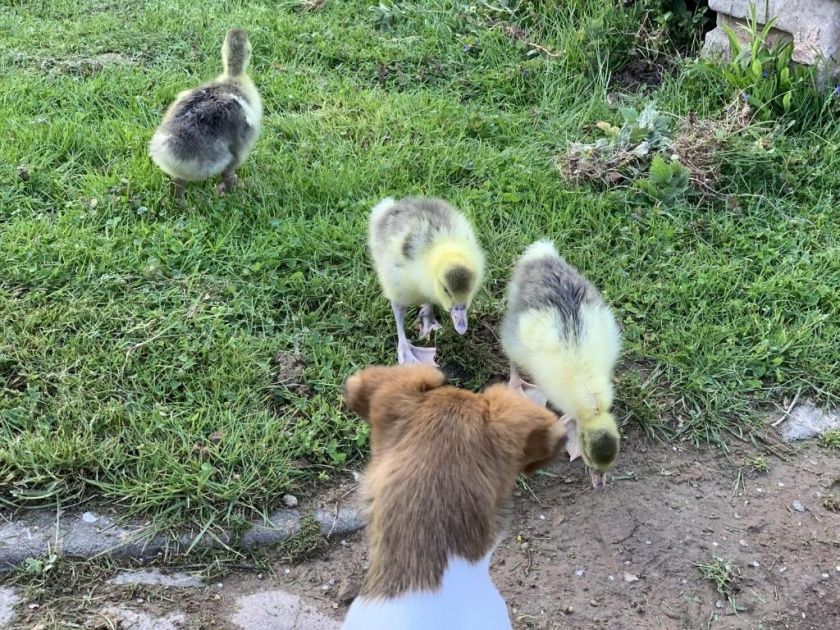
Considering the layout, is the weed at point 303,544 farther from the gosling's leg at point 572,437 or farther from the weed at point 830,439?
the weed at point 830,439

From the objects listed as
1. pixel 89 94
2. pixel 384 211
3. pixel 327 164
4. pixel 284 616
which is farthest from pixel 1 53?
pixel 284 616

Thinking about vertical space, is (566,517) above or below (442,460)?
below

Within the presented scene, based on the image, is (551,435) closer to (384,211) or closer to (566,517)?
(566,517)

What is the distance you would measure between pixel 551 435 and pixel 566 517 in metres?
1.29

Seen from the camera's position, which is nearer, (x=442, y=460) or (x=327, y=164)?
(x=442, y=460)

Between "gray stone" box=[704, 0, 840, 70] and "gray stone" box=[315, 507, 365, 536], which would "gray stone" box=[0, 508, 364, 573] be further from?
"gray stone" box=[704, 0, 840, 70]

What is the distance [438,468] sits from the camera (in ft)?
6.91

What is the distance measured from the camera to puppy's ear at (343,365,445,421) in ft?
7.54

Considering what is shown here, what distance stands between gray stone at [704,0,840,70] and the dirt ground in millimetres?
2915

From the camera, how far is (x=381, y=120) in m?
5.43

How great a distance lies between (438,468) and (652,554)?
1.58 metres

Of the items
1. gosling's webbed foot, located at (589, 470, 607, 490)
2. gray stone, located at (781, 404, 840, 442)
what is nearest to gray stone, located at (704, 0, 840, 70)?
gray stone, located at (781, 404, 840, 442)

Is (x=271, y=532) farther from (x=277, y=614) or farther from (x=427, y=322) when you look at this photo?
(x=427, y=322)

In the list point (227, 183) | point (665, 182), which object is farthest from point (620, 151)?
point (227, 183)
